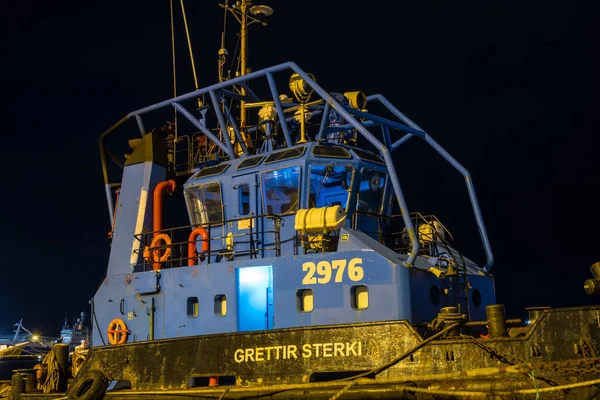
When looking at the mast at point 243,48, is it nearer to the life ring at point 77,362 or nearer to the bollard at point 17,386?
the life ring at point 77,362

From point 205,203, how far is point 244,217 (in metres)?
1.08

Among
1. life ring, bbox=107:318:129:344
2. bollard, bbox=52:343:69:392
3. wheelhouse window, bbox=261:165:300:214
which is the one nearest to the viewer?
bollard, bbox=52:343:69:392

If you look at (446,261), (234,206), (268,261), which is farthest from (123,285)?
(446,261)

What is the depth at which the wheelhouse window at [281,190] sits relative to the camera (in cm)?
1199

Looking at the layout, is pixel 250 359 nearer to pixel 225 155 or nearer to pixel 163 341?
pixel 163 341

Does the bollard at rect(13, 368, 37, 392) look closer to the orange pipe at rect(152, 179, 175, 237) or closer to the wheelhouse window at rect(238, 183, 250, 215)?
the orange pipe at rect(152, 179, 175, 237)

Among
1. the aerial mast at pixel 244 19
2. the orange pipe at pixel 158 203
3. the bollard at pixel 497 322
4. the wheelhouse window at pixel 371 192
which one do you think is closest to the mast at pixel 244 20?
the aerial mast at pixel 244 19

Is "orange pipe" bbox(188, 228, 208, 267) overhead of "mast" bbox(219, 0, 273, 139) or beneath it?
beneath

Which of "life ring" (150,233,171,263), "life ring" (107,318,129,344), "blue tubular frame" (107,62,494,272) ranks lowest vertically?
"life ring" (107,318,129,344)

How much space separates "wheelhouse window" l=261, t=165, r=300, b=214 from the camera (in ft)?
39.3

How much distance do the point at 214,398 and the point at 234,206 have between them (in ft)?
14.2

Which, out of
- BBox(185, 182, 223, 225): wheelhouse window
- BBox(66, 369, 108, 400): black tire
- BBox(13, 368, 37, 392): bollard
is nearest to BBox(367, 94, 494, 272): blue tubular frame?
BBox(185, 182, 223, 225): wheelhouse window

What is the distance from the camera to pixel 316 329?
920 cm

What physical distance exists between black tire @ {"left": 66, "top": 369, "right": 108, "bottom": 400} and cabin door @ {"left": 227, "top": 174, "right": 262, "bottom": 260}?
3055mm
